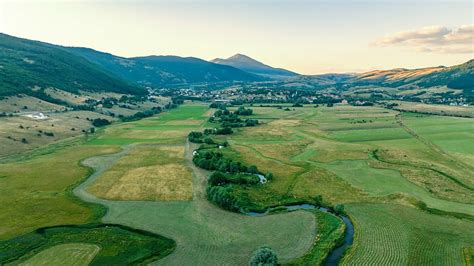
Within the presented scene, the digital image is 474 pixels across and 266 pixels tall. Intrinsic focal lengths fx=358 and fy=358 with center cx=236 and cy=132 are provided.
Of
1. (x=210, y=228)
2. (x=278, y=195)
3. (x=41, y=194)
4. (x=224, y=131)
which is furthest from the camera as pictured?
(x=224, y=131)

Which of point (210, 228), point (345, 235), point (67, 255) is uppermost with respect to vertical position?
point (67, 255)

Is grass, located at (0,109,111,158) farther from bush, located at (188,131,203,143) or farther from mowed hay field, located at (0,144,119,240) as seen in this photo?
bush, located at (188,131,203,143)

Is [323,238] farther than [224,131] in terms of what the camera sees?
No

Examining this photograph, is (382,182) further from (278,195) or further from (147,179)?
(147,179)

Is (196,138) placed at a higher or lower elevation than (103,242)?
higher

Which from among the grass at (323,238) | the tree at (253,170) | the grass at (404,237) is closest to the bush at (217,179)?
the tree at (253,170)

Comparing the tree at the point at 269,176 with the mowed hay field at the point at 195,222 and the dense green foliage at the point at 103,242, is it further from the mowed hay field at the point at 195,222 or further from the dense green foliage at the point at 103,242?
the dense green foliage at the point at 103,242

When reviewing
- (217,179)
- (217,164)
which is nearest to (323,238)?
(217,179)
